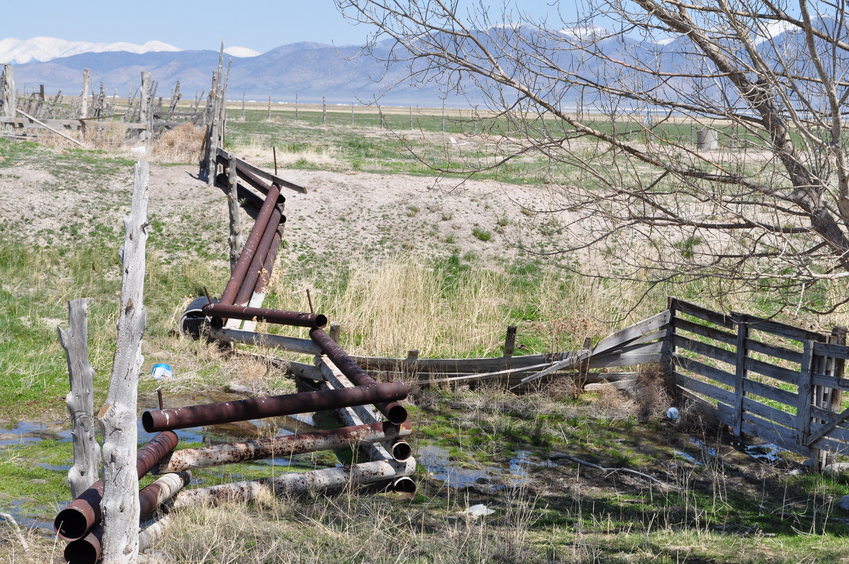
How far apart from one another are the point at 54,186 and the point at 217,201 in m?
3.44

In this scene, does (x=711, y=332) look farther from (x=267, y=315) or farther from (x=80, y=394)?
(x=80, y=394)

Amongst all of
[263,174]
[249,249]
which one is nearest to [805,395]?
[249,249]

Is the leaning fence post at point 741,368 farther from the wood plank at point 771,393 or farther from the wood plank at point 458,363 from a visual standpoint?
the wood plank at point 458,363

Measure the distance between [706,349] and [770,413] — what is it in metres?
1.26

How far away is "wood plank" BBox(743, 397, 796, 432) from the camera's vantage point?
355 inches

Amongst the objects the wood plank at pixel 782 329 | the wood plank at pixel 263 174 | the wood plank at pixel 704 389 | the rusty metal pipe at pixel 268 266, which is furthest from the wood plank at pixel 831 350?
the wood plank at pixel 263 174

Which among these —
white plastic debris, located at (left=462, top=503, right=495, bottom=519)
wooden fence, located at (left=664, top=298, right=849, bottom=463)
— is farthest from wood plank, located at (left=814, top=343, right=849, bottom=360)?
white plastic debris, located at (left=462, top=503, right=495, bottom=519)

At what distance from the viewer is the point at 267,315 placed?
1125cm

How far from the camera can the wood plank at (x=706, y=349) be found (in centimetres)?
1012

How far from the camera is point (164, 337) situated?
1249 cm

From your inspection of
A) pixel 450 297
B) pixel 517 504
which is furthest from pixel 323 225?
pixel 517 504

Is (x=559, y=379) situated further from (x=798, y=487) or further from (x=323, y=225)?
(x=323, y=225)

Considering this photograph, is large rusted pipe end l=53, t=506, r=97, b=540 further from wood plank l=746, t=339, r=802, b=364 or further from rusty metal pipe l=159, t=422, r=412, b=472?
wood plank l=746, t=339, r=802, b=364

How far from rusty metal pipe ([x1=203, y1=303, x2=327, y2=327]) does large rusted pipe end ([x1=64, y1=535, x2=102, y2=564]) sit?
545 centimetres
